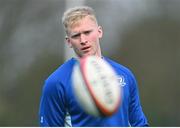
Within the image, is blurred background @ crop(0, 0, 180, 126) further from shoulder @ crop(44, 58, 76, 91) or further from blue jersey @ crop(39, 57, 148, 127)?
shoulder @ crop(44, 58, 76, 91)

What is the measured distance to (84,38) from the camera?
383cm

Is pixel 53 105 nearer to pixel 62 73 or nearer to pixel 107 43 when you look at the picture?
pixel 62 73

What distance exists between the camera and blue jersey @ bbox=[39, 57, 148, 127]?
3773 mm

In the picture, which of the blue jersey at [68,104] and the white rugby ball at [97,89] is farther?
the blue jersey at [68,104]

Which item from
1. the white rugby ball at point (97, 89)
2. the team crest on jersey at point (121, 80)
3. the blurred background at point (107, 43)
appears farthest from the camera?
the blurred background at point (107, 43)

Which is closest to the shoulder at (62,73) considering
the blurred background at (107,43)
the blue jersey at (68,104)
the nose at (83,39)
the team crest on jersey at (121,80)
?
the blue jersey at (68,104)

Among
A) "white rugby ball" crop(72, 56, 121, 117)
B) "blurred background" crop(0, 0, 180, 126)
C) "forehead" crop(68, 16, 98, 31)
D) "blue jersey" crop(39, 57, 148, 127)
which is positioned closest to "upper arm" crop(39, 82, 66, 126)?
"blue jersey" crop(39, 57, 148, 127)

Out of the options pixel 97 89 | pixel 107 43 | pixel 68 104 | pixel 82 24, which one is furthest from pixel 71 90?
pixel 107 43

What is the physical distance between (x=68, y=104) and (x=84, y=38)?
1.14ft

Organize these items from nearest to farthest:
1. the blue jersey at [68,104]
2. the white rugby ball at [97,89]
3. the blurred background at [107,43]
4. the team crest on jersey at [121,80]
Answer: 1. the white rugby ball at [97,89]
2. the blue jersey at [68,104]
3. the team crest on jersey at [121,80]
4. the blurred background at [107,43]

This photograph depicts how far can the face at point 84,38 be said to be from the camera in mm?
3834

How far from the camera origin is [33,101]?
14.7 m

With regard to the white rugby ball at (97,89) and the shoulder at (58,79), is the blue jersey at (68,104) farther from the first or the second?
the white rugby ball at (97,89)

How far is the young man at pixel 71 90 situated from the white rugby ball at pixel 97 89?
15cm
